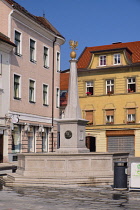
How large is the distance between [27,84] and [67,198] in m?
23.6

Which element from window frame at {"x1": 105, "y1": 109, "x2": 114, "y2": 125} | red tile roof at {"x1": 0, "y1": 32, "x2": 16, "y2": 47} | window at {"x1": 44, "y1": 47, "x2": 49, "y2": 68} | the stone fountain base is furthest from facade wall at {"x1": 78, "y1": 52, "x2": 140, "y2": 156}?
the stone fountain base

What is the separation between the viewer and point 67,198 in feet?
46.8

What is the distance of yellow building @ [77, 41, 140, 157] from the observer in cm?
5069

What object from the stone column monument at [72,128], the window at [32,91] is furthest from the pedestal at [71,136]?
the window at [32,91]

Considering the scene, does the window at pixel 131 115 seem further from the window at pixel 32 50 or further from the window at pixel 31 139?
the window at pixel 32 50

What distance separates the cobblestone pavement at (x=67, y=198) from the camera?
12.5 metres

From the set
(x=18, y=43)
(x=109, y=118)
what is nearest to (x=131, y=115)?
(x=109, y=118)

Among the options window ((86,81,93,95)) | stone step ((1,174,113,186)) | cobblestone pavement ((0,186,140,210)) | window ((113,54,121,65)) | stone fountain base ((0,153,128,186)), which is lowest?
cobblestone pavement ((0,186,140,210))

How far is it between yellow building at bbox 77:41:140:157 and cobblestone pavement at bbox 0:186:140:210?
111 ft

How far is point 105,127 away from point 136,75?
6986 millimetres

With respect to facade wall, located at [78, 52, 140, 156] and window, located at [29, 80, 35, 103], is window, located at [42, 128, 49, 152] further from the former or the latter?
facade wall, located at [78, 52, 140, 156]

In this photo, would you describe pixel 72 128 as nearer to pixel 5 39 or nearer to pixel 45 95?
pixel 5 39

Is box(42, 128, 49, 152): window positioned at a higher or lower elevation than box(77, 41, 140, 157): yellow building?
lower

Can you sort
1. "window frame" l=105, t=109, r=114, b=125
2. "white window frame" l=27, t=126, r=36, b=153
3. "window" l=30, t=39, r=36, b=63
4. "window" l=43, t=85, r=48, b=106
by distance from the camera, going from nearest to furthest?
"white window frame" l=27, t=126, r=36, b=153 < "window" l=30, t=39, r=36, b=63 < "window" l=43, t=85, r=48, b=106 < "window frame" l=105, t=109, r=114, b=125
